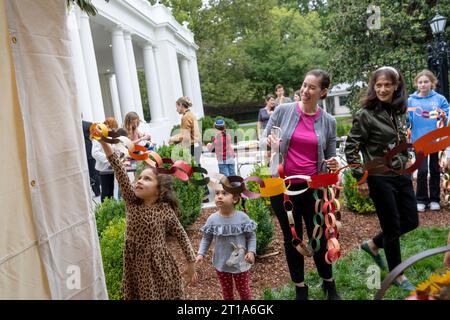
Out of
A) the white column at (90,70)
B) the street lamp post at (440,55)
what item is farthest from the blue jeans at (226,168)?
the street lamp post at (440,55)

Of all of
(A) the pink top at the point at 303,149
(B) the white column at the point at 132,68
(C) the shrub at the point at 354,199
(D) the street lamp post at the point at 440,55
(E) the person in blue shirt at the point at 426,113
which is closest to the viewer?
(A) the pink top at the point at 303,149

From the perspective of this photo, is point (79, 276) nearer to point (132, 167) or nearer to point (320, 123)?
point (320, 123)

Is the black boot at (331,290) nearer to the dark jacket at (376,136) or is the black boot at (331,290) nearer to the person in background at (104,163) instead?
the dark jacket at (376,136)

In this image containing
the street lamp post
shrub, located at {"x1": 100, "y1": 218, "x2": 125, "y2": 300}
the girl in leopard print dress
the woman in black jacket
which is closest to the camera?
the girl in leopard print dress

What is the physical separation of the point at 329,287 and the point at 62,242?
186 centimetres

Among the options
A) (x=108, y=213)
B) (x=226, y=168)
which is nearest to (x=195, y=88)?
(x=226, y=168)

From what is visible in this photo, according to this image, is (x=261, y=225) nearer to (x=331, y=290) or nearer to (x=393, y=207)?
(x=331, y=290)

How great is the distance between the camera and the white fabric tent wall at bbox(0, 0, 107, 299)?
5.69 ft

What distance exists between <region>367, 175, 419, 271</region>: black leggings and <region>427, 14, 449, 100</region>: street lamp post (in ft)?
21.4

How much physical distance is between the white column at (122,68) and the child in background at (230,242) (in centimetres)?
1081

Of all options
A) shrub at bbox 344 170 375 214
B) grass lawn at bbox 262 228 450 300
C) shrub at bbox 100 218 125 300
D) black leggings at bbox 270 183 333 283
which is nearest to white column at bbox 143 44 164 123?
shrub at bbox 344 170 375 214

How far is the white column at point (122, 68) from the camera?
12492 millimetres

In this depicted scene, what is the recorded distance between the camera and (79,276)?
2029 millimetres

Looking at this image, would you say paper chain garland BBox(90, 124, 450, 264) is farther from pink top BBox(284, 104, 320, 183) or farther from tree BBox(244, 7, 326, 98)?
tree BBox(244, 7, 326, 98)
